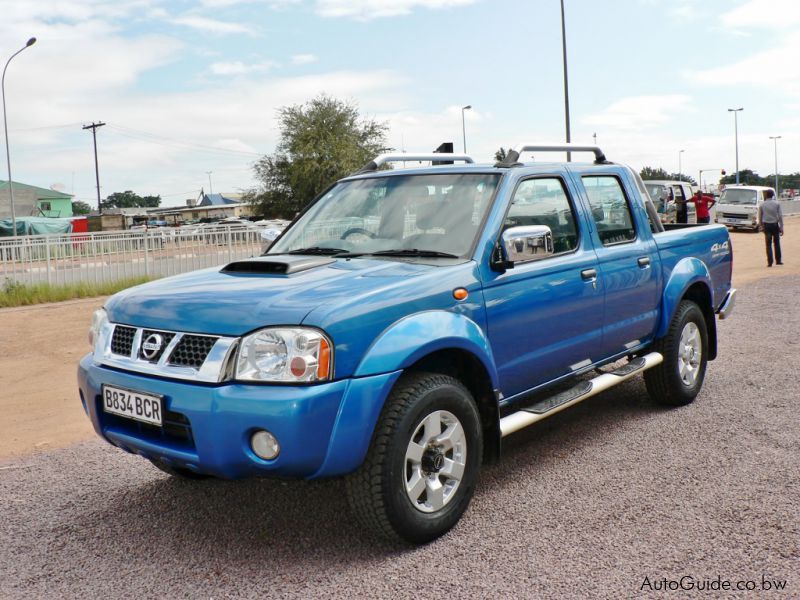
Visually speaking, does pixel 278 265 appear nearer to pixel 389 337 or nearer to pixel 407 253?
pixel 407 253

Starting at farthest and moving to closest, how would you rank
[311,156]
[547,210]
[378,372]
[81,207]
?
[81,207] → [311,156] → [547,210] → [378,372]

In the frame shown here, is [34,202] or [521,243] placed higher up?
[34,202]

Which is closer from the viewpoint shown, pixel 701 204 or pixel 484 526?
pixel 484 526

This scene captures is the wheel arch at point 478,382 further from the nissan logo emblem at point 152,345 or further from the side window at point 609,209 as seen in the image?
the side window at point 609,209

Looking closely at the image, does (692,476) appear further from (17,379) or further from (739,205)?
(739,205)

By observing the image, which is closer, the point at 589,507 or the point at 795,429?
the point at 589,507

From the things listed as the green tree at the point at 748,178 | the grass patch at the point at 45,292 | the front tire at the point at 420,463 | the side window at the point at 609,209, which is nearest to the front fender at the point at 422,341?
the front tire at the point at 420,463

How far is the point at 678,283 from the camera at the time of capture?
5.81 m

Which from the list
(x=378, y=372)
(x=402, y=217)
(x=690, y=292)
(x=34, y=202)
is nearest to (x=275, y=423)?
(x=378, y=372)

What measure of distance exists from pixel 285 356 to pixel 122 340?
1.01 meters

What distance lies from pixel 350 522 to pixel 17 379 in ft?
18.4

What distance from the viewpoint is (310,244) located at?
15.8 feet

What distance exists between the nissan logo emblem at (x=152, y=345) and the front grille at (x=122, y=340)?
12 cm

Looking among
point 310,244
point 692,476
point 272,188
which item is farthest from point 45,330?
point 272,188
